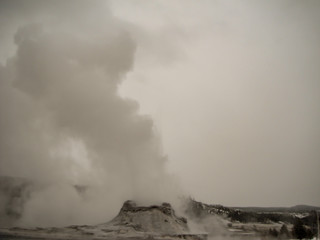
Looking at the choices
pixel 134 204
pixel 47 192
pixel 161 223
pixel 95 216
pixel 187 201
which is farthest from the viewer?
pixel 187 201

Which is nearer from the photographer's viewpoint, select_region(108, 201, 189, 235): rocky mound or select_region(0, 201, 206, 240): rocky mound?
select_region(0, 201, 206, 240): rocky mound

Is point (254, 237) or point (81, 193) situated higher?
point (81, 193)

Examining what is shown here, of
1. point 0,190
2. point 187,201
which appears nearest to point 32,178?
point 0,190

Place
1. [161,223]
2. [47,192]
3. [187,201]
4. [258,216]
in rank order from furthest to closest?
[258,216]
[187,201]
[47,192]
[161,223]

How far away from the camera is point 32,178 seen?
7038 centimetres

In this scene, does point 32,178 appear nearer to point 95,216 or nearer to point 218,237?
point 95,216

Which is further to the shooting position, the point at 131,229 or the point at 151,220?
the point at 151,220

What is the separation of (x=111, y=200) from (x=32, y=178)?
19.9 metres

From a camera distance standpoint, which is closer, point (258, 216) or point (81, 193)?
point (81, 193)

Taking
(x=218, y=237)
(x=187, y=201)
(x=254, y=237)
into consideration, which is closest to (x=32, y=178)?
(x=187, y=201)

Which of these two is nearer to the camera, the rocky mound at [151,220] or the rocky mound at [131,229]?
the rocky mound at [131,229]

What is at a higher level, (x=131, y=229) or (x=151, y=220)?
(x=151, y=220)

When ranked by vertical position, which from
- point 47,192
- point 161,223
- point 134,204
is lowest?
point 161,223

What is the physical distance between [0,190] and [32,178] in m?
7.38
